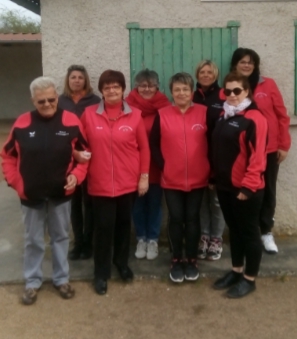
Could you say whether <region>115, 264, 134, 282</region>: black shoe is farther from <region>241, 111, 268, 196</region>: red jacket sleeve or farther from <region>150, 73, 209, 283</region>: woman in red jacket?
<region>241, 111, 268, 196</region>: red jacket sleeve

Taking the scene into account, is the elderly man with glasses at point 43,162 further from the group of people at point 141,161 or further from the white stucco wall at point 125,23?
the white stucco wall at point 125,23

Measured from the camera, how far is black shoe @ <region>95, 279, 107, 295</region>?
4.10 m

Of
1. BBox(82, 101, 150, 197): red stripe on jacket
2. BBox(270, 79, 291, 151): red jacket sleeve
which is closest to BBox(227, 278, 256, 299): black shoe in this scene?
BBox(82, 101, 150, 197): red stripe on jacket

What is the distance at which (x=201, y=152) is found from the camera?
405 cm

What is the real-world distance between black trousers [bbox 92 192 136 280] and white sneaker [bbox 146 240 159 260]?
1.81 feet

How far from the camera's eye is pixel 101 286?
4117 millimetres

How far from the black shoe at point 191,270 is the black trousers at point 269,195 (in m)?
1.04

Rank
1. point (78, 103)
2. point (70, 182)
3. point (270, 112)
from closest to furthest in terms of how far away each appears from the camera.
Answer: point (70, 182) < point (78, 103) < point (270, 112)

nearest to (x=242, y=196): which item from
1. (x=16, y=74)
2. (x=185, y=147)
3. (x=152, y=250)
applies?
(x=185, y=147)

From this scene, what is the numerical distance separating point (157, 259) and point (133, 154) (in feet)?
4.15

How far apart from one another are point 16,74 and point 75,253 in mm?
15722

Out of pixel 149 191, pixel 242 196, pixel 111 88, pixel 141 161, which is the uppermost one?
pixel 111 88

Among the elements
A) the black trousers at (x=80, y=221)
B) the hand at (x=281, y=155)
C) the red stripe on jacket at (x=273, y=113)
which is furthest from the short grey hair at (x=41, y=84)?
the hand at (x=281, y=155)

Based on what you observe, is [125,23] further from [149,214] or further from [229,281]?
[229,281]
